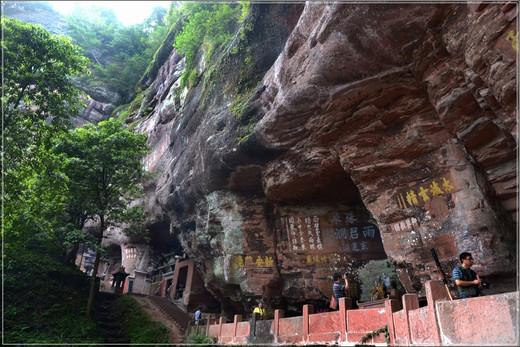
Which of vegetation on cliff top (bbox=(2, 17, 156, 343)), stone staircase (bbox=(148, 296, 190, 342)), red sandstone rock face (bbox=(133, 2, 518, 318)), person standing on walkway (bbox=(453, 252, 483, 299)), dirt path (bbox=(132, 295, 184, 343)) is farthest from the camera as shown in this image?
stone staircase (bbox=(148, 296, 190, 342))

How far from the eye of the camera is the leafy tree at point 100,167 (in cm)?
1311

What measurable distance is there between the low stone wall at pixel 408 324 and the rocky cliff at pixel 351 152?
1.79m

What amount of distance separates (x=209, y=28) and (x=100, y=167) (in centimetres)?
796

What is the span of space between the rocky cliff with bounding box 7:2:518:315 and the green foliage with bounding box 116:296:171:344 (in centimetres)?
252

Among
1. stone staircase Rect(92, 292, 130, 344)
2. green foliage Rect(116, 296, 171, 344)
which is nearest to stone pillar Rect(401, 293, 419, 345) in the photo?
green foliage Rect(116, 296, 171, 344)

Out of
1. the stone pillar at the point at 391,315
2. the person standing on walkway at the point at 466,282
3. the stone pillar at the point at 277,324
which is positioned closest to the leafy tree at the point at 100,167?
the stone pillar at the point at 277,324

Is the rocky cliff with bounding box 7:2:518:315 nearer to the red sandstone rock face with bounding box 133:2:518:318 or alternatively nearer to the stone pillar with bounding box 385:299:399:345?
the red sandstone rock face with bounding box 133:2:518:318

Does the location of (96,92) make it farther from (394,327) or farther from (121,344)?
(394,327)

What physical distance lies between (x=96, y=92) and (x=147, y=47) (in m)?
7.27

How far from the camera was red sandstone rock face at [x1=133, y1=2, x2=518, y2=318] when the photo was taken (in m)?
6.56

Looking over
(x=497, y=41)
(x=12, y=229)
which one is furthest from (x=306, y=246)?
(x=12, y=229)

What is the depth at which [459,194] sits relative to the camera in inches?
283

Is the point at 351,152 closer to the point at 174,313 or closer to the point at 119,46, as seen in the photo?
the point at 174,313

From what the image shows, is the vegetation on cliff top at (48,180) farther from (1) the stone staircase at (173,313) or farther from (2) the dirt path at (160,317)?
(1) the stone staircase at (173,313)
